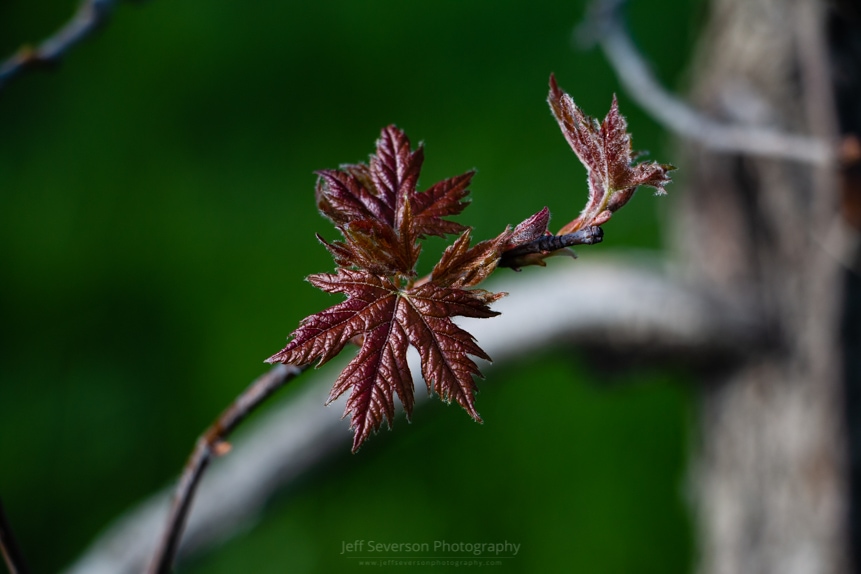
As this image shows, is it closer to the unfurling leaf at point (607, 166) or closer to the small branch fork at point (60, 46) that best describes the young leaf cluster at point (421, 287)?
the unfurling leaf at point (607, 166)

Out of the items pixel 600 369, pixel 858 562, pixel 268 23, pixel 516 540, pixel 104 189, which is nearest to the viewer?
pixel 858 562

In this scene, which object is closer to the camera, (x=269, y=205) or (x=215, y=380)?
(x=215, y=380)

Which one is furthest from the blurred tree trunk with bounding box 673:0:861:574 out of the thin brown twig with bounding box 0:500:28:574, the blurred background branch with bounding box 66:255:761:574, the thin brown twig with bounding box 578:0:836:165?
the thin brown twig with bounding box 0:500:28:574

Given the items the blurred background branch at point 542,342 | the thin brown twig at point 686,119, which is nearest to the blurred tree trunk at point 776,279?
the blurred background branch at point 542,342

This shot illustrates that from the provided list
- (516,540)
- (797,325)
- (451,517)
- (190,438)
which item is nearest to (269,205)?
(190,438)

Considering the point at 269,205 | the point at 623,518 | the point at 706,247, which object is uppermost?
the point at 269,205

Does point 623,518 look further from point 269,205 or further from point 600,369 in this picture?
point 269,205
